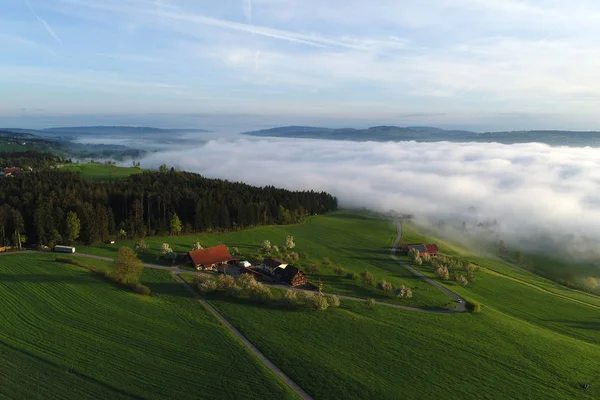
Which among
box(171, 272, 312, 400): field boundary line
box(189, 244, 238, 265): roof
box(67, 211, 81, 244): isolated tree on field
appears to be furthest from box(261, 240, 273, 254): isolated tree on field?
box(67, 211, 81, 244): isolated tree on field

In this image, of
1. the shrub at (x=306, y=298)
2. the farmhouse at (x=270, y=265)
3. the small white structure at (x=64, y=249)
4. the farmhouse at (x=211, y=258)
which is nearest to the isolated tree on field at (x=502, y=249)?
the farmhouse at (x=270, y=265)

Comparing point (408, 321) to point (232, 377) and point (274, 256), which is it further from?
point (274, 256)

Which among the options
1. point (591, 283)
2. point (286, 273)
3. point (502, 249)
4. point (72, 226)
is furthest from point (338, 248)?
point (591, 283)

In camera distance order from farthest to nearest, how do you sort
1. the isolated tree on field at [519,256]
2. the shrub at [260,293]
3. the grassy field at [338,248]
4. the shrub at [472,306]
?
the isolated tree on field at [519,256], the grassy field at [338,248], the shrub at [472,306], the shrub at [260,293]

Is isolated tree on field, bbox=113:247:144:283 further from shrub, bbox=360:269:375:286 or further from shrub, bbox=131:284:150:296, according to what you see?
shrub, bbox=360:269:375:286

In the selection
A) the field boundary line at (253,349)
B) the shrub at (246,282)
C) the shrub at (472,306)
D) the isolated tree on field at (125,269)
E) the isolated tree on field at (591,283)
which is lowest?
the isolated tree on field at (591,283)

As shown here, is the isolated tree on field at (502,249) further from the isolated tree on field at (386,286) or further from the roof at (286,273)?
the roof at (286,273)
